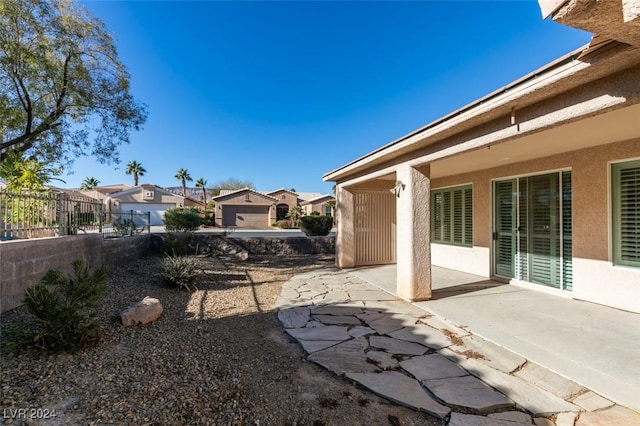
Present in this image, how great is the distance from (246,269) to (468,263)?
6.54 m

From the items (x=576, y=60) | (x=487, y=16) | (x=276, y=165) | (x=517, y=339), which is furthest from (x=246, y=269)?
(x=276, y=165)

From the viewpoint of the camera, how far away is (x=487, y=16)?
29.7ft

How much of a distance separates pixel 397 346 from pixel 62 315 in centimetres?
392

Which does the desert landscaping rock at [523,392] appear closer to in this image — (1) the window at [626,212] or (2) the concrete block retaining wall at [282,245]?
(1) the window at [626,212]

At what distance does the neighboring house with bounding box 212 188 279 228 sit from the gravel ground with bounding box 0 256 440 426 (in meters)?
28.1

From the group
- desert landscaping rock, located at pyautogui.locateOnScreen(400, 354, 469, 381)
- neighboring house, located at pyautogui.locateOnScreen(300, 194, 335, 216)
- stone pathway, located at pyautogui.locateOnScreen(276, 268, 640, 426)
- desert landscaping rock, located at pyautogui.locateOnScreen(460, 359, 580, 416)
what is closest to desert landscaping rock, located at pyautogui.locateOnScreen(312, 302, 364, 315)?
stone pathway, located at pyautogui.locateOnScreen(276, 268, 640, 426)

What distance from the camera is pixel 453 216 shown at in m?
8.55

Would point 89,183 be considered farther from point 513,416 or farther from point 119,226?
point 513,416

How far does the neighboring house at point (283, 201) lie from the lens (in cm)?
3669

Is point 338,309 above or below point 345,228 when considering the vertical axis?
below

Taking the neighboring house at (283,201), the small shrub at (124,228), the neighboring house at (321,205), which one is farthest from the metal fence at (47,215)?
the neighboring house at (321,205)

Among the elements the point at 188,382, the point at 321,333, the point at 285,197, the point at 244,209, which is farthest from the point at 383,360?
the point at 285,197

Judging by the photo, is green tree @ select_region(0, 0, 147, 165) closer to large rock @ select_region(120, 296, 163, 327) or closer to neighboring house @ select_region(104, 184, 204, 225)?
large rock @ select_region(120, 296, 163, 327)

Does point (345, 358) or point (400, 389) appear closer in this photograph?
point (400, 389)
